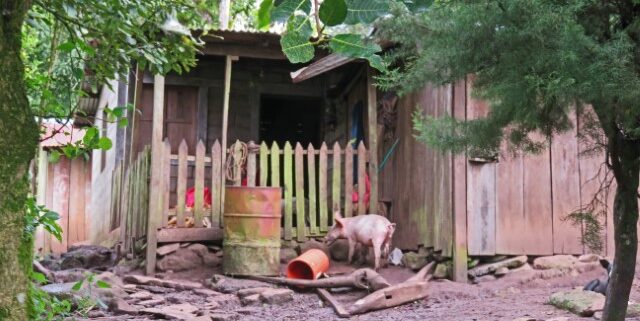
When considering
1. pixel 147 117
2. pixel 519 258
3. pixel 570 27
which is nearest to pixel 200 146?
pixel 147 117

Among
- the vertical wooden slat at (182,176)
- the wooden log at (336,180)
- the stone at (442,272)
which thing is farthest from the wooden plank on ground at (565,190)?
the vertical wooden slat at (182,176)

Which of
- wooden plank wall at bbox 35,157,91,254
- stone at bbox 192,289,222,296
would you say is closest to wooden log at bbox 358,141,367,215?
stone at bbox 192,289,222,296

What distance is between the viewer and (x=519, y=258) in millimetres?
7520

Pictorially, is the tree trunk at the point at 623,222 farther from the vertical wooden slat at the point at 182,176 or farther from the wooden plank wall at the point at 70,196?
the wooden plank wall at the point at 70,196

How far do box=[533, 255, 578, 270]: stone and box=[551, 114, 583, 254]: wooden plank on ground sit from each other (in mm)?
110

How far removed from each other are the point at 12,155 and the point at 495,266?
6.63 metres

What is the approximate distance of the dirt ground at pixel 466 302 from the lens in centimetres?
598

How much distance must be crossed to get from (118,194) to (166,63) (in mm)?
7162

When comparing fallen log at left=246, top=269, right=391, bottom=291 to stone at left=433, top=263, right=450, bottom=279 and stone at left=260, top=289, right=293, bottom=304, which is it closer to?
stone at left=260, top=289, right=293, bottom=304


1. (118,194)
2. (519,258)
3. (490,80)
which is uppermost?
(490,80)

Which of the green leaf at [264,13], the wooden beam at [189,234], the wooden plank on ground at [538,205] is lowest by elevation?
the wooden beam at [189,234]

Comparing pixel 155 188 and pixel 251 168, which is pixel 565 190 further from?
pixel 155 188

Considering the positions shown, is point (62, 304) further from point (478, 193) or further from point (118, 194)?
point (118, 194)

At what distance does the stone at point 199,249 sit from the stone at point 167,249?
16 centimetres
